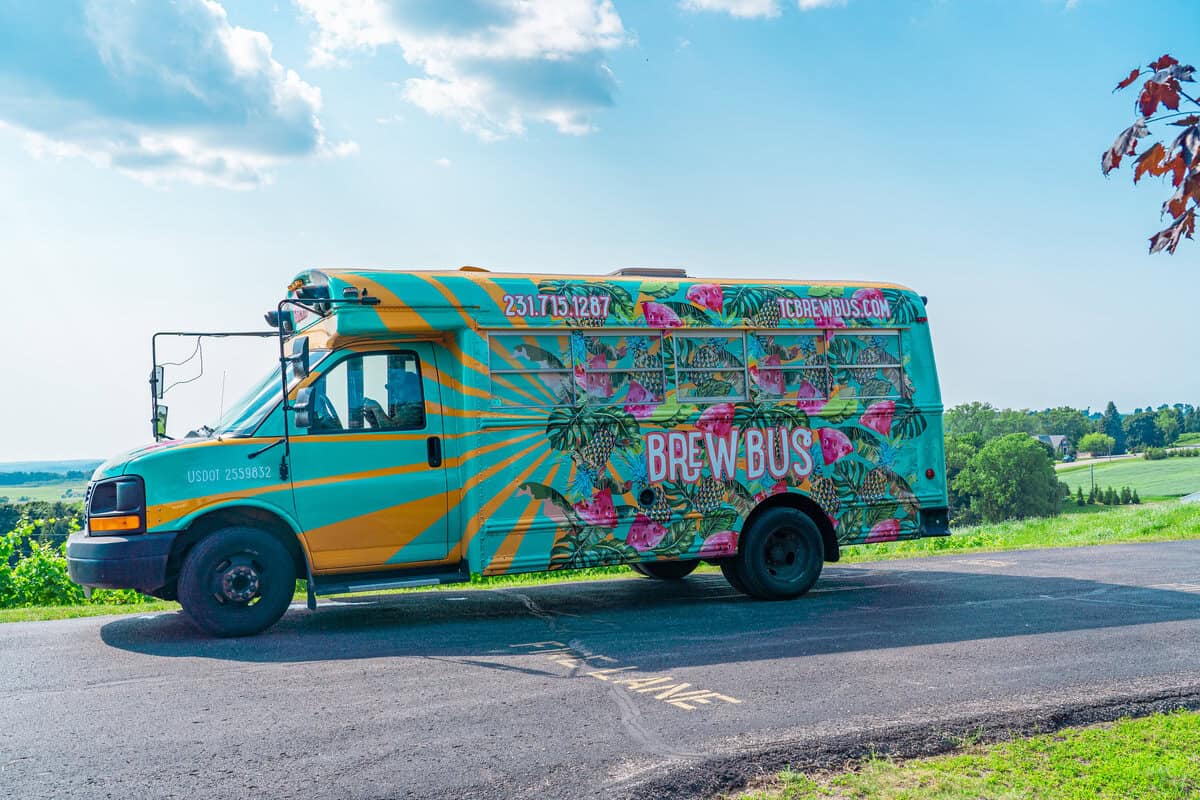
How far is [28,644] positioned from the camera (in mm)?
8562

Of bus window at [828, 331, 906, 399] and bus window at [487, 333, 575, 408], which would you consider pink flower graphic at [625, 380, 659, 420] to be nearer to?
bus window at [487, 333, 575, 408]

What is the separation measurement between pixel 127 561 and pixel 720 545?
5308 millimetres

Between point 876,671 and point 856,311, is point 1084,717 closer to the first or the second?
point 876,671

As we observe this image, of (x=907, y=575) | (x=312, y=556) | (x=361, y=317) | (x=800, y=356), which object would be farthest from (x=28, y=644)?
(x=907, y=575)

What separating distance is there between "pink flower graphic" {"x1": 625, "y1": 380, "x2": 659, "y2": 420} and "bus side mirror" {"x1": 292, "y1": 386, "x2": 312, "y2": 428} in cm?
291

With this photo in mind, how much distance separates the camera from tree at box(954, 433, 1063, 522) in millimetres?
78625

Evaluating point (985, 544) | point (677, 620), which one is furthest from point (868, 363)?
point (985, 544)

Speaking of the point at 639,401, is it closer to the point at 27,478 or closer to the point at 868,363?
the point at 868,363

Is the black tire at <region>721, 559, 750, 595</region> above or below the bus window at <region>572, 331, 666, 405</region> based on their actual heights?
below

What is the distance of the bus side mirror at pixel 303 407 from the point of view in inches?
338

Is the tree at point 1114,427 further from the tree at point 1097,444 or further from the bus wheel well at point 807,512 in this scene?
the bus wheel well at point 807,512

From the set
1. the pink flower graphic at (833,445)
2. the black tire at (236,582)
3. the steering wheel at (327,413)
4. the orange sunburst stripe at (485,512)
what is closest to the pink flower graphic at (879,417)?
the pink flower graphic at (833,445)

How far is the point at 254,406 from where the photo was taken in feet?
29.4

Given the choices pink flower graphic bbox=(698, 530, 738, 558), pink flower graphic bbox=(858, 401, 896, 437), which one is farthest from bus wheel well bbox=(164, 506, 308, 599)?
pink flower graphic bbox=(858, 401, 896, 437)
